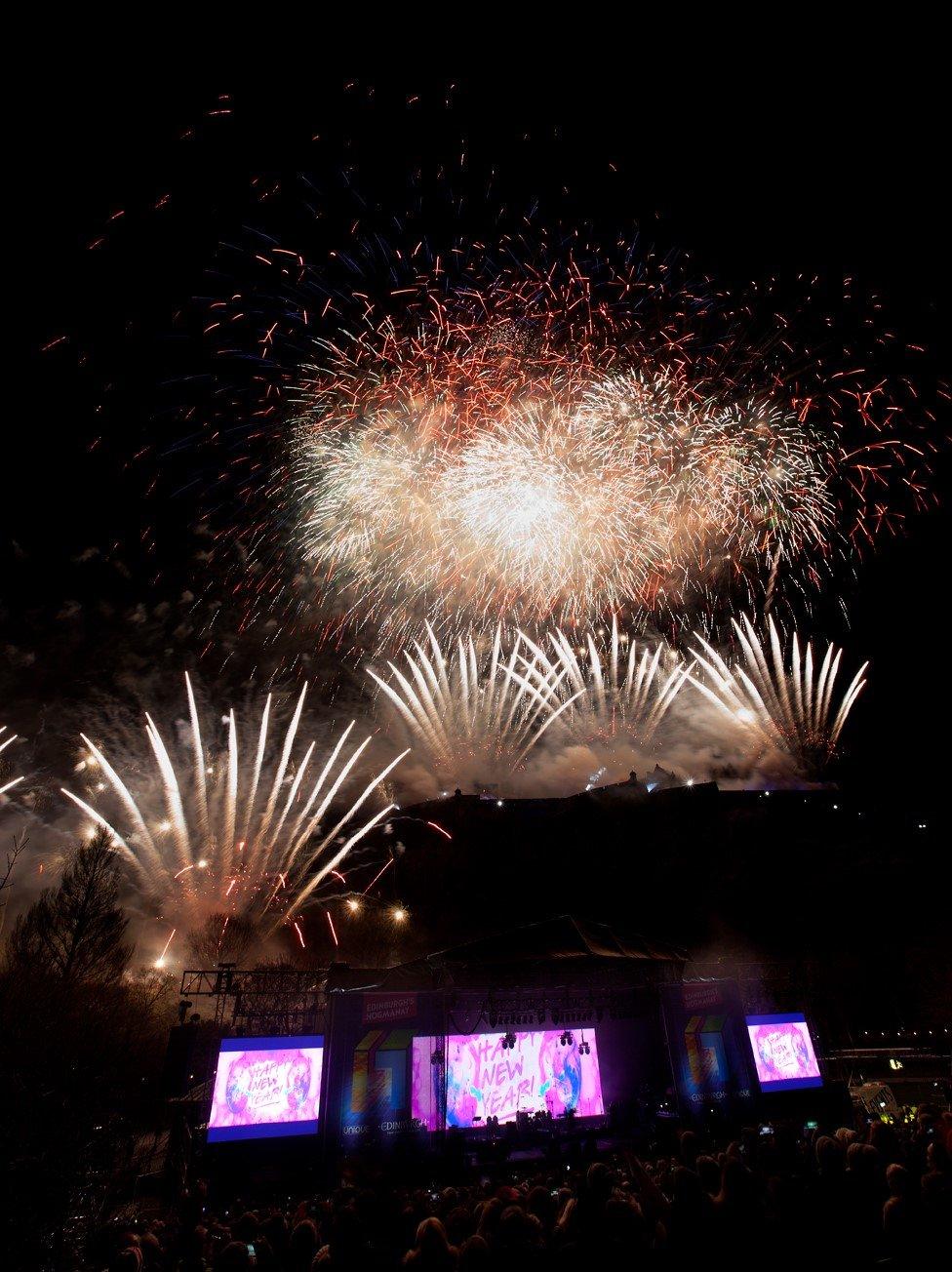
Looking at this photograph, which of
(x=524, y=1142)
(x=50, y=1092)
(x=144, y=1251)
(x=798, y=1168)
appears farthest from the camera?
(x=524, y=1142)

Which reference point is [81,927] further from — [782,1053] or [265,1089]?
[782,1053]

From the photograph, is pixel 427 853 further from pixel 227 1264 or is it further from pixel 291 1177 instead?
pixel 227 1264

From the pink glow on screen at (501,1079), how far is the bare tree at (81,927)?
2105cm

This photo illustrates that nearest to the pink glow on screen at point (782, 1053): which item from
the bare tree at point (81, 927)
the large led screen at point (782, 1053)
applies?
the large led screen at point (782, 1053)

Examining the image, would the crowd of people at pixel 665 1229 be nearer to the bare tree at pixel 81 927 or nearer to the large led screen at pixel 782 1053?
the large led screen at pixel 782 1053

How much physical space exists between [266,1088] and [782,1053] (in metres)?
12.0

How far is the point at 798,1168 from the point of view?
634 cm

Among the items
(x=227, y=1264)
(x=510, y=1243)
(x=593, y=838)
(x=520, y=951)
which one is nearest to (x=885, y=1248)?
(x=510, y=1243)

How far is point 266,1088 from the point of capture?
43.4 feet

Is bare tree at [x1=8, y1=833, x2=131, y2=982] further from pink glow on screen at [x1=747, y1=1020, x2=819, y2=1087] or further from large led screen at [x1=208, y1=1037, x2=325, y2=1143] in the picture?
pink glow on screen at [x1=747, y1=1020, x2=819, y2=1087]

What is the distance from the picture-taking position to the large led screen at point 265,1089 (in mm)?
12805

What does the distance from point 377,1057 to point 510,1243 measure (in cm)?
1335

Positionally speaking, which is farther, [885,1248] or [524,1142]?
[524,1142]

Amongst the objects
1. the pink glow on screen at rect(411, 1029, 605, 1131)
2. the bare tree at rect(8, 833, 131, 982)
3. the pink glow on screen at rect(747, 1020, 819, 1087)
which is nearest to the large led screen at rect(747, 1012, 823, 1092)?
the pink glow on screen at rect(747, 1020, 819, 1087)
